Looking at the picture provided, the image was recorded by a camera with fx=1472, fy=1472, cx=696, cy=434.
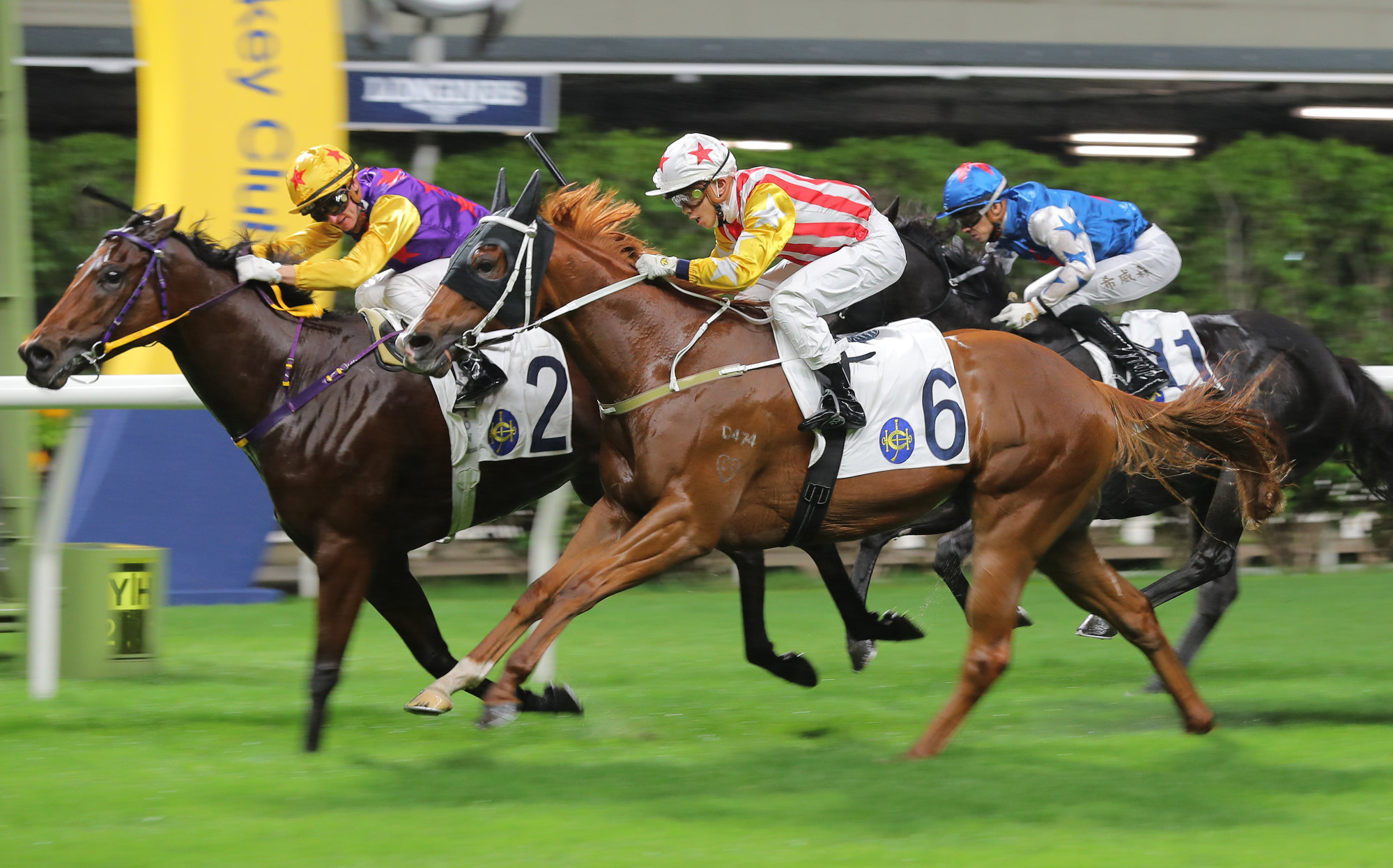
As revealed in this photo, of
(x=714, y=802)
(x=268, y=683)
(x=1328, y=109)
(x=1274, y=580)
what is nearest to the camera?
(x=714, y=802)

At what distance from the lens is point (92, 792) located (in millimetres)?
3750

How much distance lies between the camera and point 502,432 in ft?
14.9

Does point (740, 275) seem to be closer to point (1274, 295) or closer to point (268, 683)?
point (268, 683)

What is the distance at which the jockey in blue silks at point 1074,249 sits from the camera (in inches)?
212

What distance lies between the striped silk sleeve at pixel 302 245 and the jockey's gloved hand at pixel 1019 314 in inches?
92.9

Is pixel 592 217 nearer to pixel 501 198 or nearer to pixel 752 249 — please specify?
pixel 501 198

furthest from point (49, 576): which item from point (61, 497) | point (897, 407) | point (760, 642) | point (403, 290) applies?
point (897, 407)

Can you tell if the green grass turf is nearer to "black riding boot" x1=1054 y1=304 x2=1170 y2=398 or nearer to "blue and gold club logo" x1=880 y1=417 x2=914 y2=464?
"blue and gold club logo" x1=880 y1=417 x2=914 y2=464

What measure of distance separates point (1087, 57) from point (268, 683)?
725 cm

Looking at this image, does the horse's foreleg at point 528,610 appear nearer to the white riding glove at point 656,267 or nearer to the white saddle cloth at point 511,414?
the white saddle cloth at point 511,414

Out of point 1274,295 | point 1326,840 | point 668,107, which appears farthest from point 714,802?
point 668,107

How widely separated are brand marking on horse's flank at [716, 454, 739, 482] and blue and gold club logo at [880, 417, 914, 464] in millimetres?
438

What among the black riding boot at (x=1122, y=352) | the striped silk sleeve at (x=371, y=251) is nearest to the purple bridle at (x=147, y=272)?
the striped silk sleeve at (x=371, y=251)

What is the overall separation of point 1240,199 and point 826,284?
515cm
